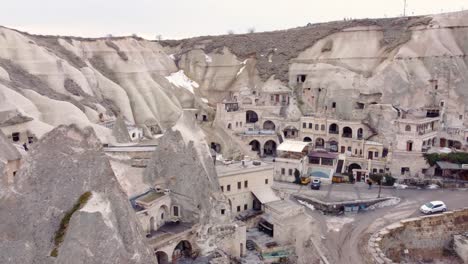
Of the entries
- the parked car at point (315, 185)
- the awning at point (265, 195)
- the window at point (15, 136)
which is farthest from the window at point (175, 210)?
the window at point (15, 136)

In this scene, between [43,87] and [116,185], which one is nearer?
[116,185]

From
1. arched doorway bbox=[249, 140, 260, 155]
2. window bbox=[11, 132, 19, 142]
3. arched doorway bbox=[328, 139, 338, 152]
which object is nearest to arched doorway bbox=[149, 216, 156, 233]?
window bbox=[11, 132, 19, 142]

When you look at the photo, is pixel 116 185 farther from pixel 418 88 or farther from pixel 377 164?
pixel 418 88

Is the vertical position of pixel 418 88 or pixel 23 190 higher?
pixel 418 88

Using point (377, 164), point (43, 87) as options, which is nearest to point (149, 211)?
point (377, 164)

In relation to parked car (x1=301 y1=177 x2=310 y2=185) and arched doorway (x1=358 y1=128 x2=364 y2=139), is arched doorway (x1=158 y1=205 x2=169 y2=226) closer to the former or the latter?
parked car (x1=301 y1=177 x2=310 y2=185)

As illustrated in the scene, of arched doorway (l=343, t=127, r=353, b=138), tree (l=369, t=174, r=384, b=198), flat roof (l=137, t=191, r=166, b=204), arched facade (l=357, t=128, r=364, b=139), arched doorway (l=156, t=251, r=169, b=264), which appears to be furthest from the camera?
arched doorway (l=343, t=127, r=353, b=138)
